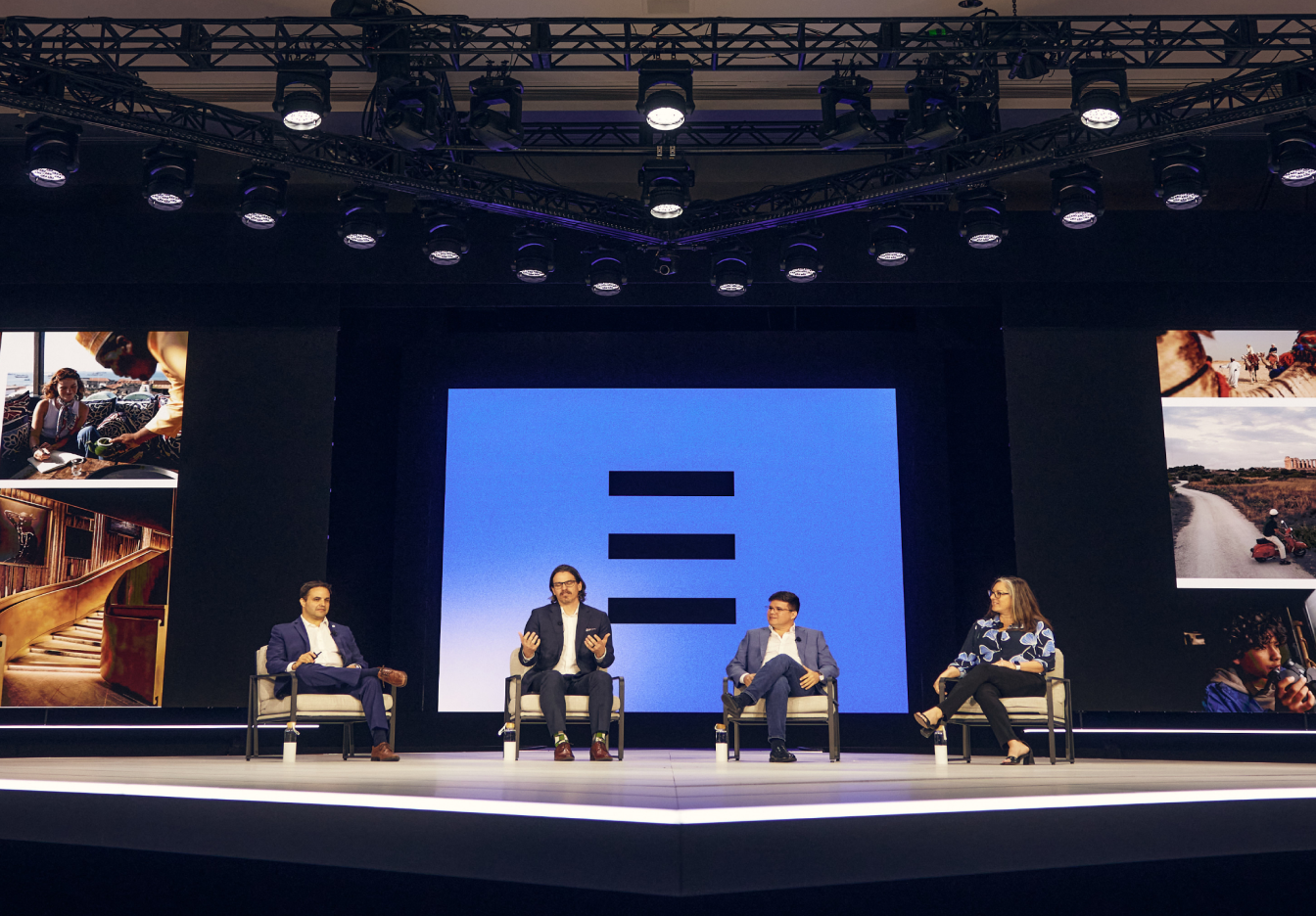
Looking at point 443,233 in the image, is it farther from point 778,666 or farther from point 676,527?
point 778,666

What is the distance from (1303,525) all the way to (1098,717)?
66.6 inches

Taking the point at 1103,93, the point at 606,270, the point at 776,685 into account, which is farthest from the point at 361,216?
the point at 1103,93

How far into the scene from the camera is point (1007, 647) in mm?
5312

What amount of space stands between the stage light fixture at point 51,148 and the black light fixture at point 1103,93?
15.9 feet

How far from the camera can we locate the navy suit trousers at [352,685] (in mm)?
5309

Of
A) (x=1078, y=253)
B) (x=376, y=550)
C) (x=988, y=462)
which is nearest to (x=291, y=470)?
(x=376, y=550)

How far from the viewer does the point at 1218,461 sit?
6699 millimetres

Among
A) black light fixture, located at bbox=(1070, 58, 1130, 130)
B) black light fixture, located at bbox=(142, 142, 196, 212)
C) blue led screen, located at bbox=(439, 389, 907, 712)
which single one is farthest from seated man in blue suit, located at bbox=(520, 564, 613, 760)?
black light fixture, located at bbox=(1070, 58, 1130, 130)

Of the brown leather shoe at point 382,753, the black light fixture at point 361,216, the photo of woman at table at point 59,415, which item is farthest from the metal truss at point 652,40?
the brown leather shoe at point 382,753

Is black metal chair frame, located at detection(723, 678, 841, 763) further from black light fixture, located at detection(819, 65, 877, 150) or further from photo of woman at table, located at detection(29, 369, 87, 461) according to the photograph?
photo of woman at table, located at detection(29, 369, 87, 461)

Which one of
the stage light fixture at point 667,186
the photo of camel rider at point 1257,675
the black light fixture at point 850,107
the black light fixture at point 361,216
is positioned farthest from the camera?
the photo of camel rider at point 1257,675

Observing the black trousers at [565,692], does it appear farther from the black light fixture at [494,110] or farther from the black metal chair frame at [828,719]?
the black light fixture at [494,110]

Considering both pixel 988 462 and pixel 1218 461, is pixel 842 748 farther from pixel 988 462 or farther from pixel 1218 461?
pixel 1218 461

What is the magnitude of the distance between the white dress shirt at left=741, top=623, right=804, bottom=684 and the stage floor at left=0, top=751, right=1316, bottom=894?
2.62 meters
